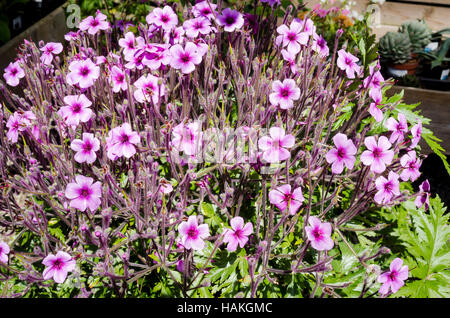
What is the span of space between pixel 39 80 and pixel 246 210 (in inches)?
58.9

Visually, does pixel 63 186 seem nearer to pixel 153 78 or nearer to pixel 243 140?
pixel 153 78

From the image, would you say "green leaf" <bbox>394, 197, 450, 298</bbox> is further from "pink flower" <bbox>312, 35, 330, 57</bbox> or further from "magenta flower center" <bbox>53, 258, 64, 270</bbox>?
"magenta flower center" <bbox>53, 258, 64, 270</bbox>

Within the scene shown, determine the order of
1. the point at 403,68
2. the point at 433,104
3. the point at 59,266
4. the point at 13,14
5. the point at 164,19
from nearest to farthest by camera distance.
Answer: the point at 59,266, the point at 164,19, the point at 433,104, the point at 403,68, the point at 13,14

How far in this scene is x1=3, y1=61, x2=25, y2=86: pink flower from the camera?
2.30 m

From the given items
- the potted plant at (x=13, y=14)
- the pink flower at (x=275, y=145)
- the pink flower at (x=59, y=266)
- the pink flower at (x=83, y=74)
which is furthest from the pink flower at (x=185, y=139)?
the potted plant at (x=13, y=14)

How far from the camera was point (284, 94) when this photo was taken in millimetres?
1920

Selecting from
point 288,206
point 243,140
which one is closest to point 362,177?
point 288,206

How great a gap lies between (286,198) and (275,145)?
0.80 feet

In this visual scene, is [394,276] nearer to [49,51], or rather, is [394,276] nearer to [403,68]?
[49,51]

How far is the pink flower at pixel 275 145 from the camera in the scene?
1.68m

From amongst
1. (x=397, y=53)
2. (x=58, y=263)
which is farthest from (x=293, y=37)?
(x=397, y=53)

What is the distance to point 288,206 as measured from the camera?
1.65 m

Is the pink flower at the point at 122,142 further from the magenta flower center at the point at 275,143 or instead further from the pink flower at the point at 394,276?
the pink flower at the point at 394,276
